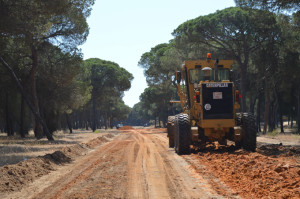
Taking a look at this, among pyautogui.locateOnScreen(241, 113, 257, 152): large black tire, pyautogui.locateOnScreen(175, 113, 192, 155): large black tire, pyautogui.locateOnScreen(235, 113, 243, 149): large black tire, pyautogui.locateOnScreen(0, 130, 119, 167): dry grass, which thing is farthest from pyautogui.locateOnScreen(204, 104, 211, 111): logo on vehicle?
pyautogui.locateOnScreen(0, 130, 119, 167): dry grass

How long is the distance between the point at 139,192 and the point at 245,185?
94.0 inches

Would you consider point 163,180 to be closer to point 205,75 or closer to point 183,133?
point 183,133

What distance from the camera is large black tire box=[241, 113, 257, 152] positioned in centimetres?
1388

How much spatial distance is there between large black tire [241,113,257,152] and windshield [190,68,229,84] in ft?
7.06

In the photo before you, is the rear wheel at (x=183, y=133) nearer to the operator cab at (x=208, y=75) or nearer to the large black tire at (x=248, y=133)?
the operator cab at (x=208, y=75)

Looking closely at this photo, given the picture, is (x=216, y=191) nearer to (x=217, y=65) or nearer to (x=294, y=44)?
(x=217, y=65)

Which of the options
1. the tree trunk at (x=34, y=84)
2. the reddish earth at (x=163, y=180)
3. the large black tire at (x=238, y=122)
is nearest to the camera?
the reddish earth at (x=163, y=180)

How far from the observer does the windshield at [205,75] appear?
15.3 meters

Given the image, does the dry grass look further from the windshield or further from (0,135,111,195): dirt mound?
the windshield

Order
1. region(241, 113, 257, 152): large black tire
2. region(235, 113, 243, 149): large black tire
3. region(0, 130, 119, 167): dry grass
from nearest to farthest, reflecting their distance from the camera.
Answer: region(241, 113, 257, 152): large black tire → region(0, 130, 119, 167): dry grass → region(235, 113, 243, 149): large black tire

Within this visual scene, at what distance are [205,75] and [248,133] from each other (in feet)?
10.5

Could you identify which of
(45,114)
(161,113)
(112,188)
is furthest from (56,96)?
(161,113)

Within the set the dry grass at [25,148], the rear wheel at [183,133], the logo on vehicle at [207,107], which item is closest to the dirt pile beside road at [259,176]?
the rear wheel at [183,133]

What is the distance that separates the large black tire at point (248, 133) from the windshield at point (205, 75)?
2.15 meters
